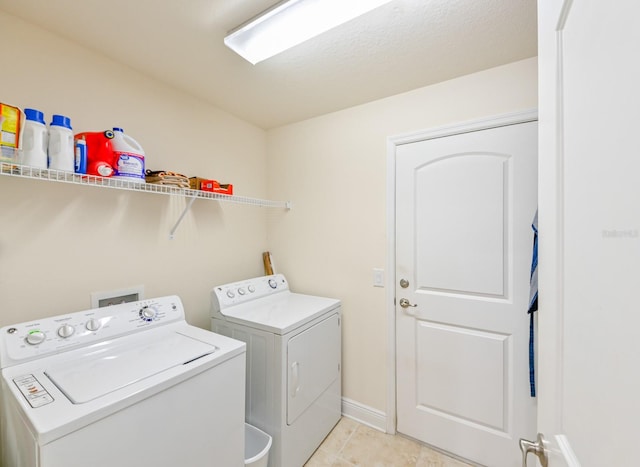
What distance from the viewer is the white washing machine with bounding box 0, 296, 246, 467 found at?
866 mm

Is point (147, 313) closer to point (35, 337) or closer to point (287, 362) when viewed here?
point (35, 337)

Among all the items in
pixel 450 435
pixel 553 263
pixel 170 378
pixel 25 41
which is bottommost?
pixel 450 435

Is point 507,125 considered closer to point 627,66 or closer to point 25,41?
point 627,66

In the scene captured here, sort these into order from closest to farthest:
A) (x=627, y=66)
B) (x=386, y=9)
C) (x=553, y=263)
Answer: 1. (x=627, y=66)
2. (x=553, y=263)
3. (x=386, y=9)

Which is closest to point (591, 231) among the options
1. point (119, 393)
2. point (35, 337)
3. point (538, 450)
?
point (538, 450)

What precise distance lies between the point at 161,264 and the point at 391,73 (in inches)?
74.8

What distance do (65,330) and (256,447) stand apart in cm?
115

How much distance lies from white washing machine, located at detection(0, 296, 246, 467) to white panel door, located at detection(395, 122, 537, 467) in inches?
48.1

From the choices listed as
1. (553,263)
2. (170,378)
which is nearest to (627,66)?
(553,263)

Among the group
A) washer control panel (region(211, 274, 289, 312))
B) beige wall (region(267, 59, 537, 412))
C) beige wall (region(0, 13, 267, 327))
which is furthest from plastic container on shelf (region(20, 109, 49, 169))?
beige wall (region(267, 59, 537, 412))

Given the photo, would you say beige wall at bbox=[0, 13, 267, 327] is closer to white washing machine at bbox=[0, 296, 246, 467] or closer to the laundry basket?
white washing machine at bbox=[0, 296, 246, 467]

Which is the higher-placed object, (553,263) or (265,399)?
(553,263)

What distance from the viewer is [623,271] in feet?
1.13

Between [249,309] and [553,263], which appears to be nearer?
[553,263]
